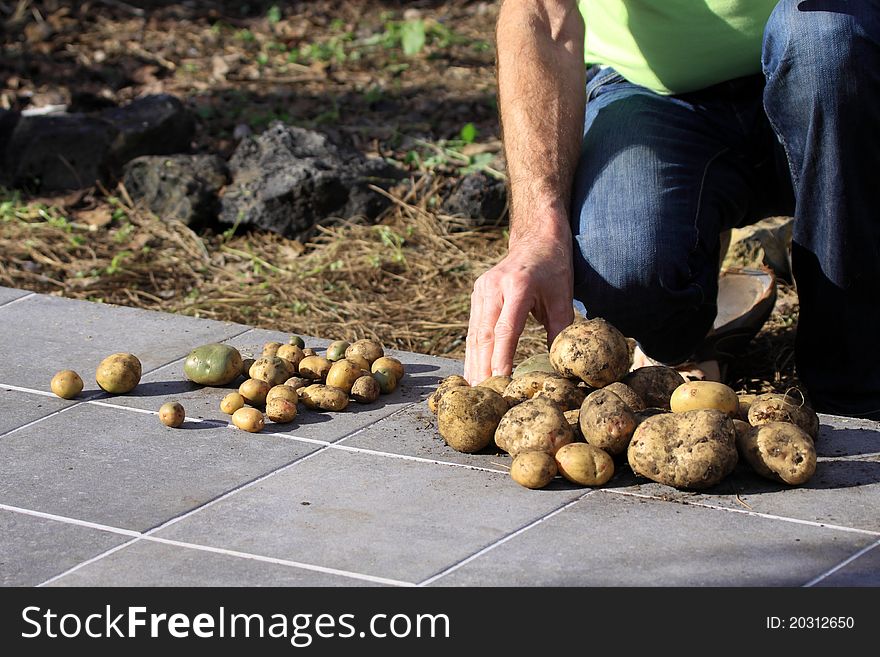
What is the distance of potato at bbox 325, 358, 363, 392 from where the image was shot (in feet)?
9.92

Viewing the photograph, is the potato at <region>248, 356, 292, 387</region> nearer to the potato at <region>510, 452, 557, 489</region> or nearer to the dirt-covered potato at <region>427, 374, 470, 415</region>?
the dirt-covered potato at <region>427, 374, 470, 415</region>

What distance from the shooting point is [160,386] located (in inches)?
124

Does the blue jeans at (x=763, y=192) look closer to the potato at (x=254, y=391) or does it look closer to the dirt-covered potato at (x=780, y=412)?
the dirt-covered potato at (x=780, y=412)

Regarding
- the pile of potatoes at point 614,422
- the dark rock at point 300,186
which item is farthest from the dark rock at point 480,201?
the pile of potatoes at point 614,422

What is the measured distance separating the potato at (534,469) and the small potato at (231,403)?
0.78m

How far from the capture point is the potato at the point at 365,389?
3.01 metres

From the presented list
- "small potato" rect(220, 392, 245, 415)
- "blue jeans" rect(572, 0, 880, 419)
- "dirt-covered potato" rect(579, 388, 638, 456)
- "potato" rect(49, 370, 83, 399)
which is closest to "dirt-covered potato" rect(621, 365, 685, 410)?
A: "dirt-covered potato" rect(579, 388, 638, 456)

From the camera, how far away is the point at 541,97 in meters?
3.17

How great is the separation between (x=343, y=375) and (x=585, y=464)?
792 mm

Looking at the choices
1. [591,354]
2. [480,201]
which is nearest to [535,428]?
[591,354]

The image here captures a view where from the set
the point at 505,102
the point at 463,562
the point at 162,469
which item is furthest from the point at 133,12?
the point at 463,562

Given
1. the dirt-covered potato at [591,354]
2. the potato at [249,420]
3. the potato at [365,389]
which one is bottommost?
the potato at [249,420]

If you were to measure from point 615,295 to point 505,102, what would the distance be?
24.0 inches

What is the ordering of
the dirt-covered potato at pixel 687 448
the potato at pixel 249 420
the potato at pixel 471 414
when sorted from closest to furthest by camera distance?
the dirt-covered potato at pixel 687 448, the potato at pixel 471 414, the potato at pixel 249 420
